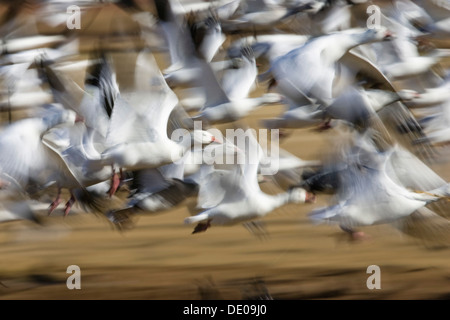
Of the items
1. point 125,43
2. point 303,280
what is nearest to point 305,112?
point 303,280

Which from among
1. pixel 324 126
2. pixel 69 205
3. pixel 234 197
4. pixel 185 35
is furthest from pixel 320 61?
pixel 69 205

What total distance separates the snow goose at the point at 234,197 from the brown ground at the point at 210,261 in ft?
1.43

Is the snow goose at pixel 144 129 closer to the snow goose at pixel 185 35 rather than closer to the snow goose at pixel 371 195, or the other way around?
the snow goose at pixel 185 35

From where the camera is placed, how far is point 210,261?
750 centimetres

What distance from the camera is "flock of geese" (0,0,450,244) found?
6.47 m

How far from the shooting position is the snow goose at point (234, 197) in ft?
22.2

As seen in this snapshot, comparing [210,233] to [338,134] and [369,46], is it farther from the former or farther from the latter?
[369,46]

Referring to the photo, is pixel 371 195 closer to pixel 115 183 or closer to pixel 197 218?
pixel 197 218

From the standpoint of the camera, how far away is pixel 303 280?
272 inches

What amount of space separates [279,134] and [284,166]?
1177mm

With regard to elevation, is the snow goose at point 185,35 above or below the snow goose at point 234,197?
above

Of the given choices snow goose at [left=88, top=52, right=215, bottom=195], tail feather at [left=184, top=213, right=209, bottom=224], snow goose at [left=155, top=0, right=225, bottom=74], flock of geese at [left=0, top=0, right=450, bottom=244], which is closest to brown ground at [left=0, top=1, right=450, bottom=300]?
flock of geese at [left=0, top=0, right=450, bottom=244]

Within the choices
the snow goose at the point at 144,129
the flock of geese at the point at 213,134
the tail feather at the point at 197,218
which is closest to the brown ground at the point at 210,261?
the flock of geese at the point at 213,134

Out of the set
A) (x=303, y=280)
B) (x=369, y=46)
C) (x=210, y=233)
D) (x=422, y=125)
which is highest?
(x=369, y=46)
